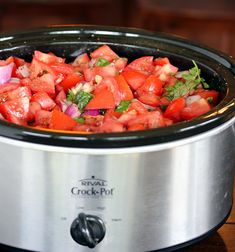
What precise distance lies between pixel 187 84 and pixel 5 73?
0.43 metres

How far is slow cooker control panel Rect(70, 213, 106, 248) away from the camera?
1418 millimetres

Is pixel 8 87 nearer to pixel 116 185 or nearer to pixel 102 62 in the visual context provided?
pixel 102 62

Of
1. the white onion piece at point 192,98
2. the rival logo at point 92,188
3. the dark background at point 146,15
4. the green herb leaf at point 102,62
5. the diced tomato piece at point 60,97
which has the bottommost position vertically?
the dark background at point 146,15

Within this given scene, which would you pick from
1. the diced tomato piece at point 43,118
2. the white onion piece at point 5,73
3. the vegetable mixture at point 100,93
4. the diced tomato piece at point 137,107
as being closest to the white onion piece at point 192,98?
the vegetable mixture at point 100,93

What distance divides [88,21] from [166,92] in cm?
294

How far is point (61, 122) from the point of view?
1.55 metres

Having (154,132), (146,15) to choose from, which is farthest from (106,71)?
(146,15)

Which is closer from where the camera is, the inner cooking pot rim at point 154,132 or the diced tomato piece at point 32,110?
the inner cooking pot rim at point 154,132

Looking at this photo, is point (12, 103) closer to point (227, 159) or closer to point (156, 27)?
point (227, 159)

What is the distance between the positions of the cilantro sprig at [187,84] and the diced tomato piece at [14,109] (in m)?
0.34

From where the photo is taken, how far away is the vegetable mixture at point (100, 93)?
1.57 m

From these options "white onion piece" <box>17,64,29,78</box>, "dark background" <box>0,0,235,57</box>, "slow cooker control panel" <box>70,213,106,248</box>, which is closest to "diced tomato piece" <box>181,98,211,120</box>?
"slow cooker control panel" <box>70,213,106,248</box>

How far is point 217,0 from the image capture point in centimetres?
423

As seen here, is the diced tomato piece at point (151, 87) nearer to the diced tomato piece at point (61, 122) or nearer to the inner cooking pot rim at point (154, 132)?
the inner cooking pot rim at point (154, 132)
